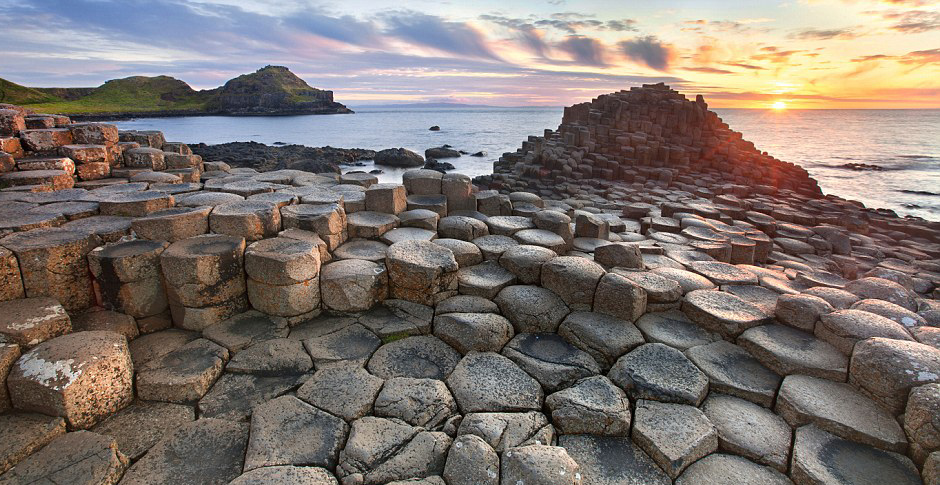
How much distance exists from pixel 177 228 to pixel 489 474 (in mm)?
4045

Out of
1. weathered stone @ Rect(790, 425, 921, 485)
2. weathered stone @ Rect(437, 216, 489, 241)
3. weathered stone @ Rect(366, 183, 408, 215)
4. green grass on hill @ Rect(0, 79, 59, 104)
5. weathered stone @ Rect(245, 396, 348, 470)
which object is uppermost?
green grass on hill @ Rect(0, 79, 59, 104)

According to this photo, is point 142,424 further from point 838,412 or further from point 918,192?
point 918,192

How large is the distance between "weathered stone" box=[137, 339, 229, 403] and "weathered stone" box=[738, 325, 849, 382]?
4.70 metres

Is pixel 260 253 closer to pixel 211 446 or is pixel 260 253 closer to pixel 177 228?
pixel 177 228

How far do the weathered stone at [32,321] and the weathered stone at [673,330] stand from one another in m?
5.05

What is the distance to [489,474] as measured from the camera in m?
2.70

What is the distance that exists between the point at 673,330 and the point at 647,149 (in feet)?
48.4

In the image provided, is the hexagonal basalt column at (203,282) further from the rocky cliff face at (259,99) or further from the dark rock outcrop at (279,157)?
the rocky cliff face at (259,99)

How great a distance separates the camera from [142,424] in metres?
3.22

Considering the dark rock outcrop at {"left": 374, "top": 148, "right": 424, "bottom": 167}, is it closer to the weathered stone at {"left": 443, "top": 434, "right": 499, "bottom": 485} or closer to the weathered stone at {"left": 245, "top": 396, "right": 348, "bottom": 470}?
the weathered stone at {"left": 245, "top": 396, "right": 348, "bottom": 470}

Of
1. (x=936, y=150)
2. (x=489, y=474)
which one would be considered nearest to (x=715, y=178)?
(x=489, y=474)

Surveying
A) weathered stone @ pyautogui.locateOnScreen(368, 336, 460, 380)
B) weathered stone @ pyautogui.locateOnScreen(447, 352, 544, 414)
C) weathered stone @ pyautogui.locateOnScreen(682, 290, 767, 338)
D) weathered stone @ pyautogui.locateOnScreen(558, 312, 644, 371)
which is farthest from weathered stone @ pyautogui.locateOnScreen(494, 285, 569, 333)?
weathered stone @ pyautogui.locateOnScreen(682, 290, 767, 338)

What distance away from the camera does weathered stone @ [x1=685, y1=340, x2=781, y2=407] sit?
3555 mm

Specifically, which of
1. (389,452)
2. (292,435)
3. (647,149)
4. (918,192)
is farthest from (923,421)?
(918,192)
